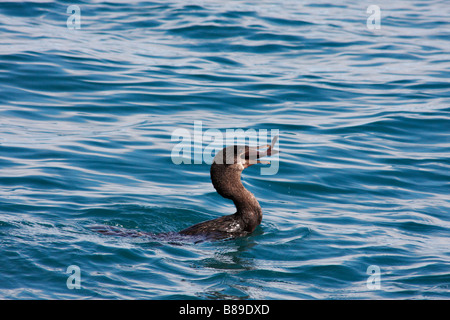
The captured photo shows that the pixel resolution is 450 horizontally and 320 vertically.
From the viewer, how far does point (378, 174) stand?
10336 mm

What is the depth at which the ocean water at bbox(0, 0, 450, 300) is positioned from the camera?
6.71 m

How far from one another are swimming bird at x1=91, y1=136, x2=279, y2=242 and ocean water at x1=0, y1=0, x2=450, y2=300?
0.51 ft

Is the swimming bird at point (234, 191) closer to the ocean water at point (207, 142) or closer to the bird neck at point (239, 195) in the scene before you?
the bird neck at point (239, 195)

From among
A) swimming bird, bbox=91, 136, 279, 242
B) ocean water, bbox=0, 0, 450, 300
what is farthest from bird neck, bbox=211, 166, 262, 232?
ocean water, bbox=0, 0, 450, 300

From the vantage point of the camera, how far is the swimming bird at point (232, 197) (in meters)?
7.68

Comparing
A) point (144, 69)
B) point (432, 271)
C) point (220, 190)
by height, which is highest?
point (144, 69)

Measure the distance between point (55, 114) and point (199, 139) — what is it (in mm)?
2825

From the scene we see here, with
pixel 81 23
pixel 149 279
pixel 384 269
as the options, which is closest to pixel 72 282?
pixel 149 279

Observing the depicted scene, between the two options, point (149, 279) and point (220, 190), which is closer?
point (149, 279)

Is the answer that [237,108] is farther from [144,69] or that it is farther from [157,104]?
[144,69]

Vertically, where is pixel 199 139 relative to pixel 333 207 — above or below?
above

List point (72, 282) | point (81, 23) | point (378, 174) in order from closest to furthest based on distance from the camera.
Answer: point (72, 282) < point (378, 174) < point (81, 23)

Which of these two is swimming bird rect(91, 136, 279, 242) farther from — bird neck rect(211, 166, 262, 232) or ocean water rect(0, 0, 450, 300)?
ocean water rect(0, 0, 450, 300)

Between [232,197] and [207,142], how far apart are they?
364cm
